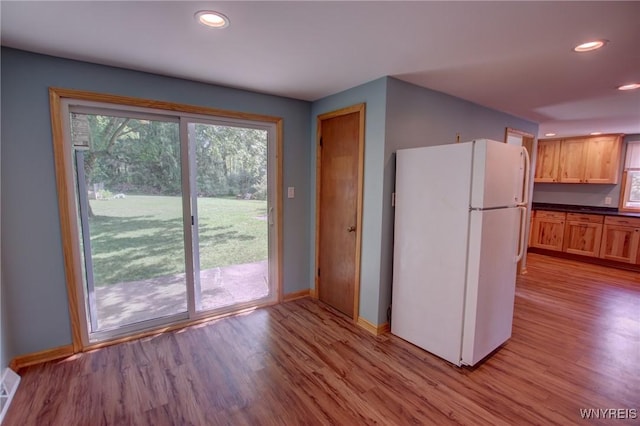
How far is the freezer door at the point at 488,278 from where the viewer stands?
2.19 m

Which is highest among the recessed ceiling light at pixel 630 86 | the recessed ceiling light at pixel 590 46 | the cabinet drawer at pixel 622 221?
the recessed ceiling light at pixel 590 46

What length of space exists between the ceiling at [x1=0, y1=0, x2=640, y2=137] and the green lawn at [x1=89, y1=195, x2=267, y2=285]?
46.4 inches

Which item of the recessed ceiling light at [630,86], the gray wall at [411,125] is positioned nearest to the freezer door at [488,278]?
the gray wall at [411,125]

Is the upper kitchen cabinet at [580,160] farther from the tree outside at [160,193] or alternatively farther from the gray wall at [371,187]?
the tree outside at [160,193]

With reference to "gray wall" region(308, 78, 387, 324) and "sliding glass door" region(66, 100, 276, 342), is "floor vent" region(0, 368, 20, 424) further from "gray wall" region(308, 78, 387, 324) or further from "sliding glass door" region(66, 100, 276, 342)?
"gray wall" region(308, 78, 387, 324)

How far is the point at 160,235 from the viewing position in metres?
2.79

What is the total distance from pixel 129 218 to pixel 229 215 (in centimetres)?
90

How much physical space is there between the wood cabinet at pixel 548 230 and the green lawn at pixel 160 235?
553cm

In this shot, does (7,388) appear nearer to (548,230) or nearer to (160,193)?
(160,193)

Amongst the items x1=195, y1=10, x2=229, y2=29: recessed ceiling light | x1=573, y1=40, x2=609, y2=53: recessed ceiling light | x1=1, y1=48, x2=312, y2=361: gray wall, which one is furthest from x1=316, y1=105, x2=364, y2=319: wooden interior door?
x1=1, y1=48, x2=312, y2=361: gray wall

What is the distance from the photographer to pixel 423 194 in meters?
2.48

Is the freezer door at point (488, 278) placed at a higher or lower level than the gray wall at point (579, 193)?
lower

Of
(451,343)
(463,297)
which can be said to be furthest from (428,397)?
(463,297)

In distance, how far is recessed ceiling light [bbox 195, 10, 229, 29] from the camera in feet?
5.34
